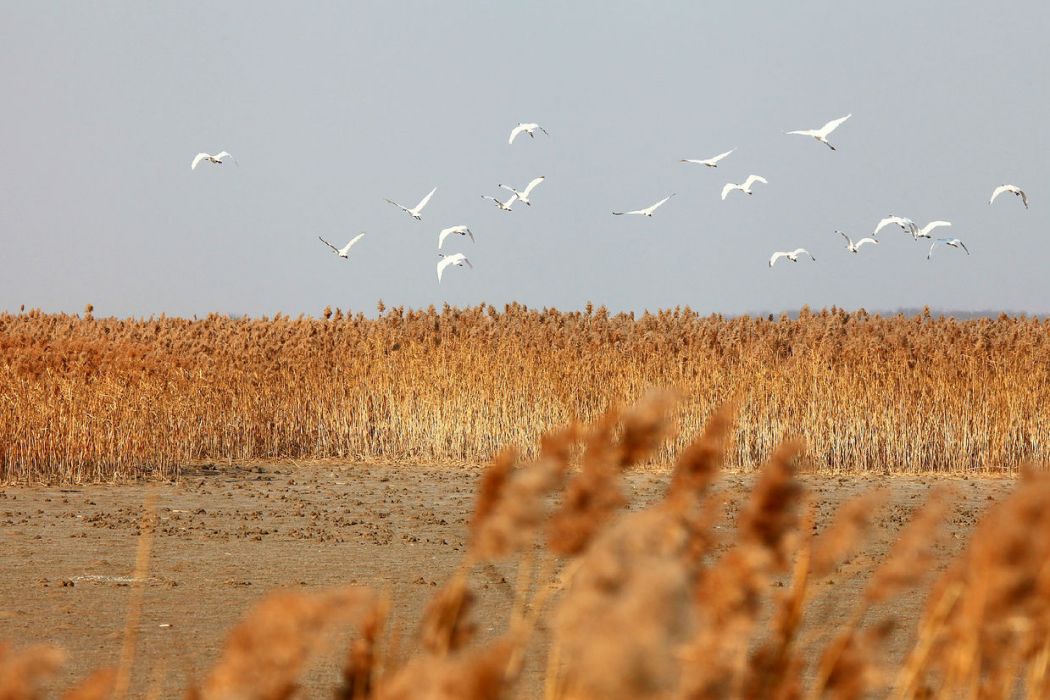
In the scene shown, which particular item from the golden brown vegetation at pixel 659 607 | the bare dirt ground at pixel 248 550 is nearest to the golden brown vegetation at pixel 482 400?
the bare dirt ground at pixel 248 550

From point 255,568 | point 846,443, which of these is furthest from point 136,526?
point 846,443

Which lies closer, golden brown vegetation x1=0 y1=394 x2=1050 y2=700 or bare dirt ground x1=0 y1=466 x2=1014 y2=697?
golden brown vegetation x1=0 y1=394 x2=1050 y2=700

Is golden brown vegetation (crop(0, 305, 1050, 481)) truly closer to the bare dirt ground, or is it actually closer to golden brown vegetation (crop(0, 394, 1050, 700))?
the bare dirt ground

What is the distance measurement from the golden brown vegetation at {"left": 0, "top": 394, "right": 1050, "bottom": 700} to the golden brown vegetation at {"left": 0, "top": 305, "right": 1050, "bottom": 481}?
16.0 metres

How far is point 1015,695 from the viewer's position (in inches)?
281

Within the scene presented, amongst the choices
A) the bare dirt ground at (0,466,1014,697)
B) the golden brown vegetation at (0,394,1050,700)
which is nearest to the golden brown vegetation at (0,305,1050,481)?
the bare dirt ground at (0,466,1014,697)

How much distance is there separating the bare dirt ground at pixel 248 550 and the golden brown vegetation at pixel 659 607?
8.39 ft

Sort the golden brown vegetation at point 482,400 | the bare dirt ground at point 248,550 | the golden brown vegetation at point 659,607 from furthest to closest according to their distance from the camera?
the golden brown vegetation at point 482,400
the bare dirt ground at point 248,550
the golden brown vegetation at point 659,607

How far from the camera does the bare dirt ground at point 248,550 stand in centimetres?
831

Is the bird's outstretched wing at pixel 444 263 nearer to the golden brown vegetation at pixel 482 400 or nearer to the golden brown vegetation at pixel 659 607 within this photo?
the golden brown vegetation at pixel 482 400

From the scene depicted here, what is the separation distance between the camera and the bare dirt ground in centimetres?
831

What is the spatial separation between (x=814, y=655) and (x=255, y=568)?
521cm

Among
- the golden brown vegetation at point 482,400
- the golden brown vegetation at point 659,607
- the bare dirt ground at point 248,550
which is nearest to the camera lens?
the golden brown vegetation at point 659,607

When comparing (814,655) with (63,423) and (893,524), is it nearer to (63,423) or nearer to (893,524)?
(893,524)
